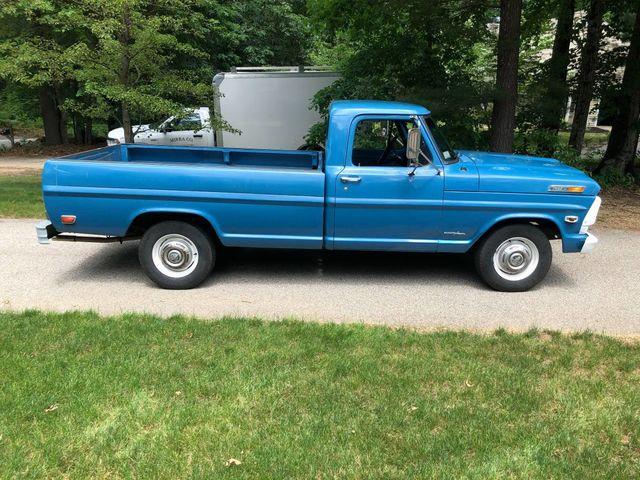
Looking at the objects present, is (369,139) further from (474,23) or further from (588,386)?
(474,23)

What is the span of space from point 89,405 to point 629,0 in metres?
13.9

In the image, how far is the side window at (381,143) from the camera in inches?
236

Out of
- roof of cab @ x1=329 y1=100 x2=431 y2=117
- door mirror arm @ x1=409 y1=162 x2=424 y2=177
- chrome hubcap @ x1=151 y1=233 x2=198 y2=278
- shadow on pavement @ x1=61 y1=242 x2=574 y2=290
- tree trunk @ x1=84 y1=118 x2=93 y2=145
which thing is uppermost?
roof of cab @ x1=329 y1=100 x2=431 y2=117

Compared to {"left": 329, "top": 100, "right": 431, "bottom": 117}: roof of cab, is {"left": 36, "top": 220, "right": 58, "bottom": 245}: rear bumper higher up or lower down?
lower down

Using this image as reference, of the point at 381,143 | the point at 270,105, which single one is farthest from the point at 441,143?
the point at 270,105

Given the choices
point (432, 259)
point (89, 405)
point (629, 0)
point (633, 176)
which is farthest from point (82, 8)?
point (633, 176)

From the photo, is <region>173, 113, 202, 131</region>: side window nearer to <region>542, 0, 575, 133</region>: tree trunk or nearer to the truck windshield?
the truck windshield

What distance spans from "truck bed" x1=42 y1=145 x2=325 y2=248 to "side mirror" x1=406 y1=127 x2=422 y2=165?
905mm

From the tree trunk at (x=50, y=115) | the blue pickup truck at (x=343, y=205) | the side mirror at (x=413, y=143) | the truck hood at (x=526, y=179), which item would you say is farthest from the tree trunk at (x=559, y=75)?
the tree trunk at (x=50, y=115)

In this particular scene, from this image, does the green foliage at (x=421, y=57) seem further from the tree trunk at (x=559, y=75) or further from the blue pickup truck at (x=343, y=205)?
the blue pickup truck at (x=343, y=205)

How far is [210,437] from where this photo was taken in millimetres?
3320

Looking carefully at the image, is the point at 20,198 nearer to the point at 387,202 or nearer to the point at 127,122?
the point at 127,122

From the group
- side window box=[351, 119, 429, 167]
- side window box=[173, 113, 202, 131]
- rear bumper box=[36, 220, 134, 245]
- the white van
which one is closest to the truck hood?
side window box=[351, 119, 429, 167]

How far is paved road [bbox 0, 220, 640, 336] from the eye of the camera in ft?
17.6
